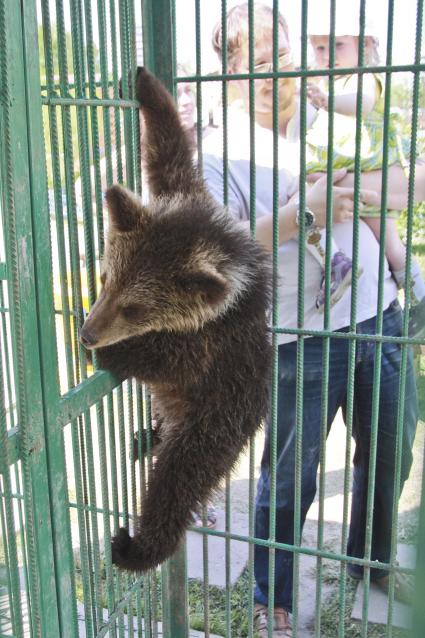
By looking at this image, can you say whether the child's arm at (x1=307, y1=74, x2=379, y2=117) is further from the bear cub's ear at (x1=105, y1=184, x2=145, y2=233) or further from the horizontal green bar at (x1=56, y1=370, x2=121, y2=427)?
the horizontal green bar at (x1=56, y1=370, x2=121, y2=427)

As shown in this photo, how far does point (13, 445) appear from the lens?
1506 mm

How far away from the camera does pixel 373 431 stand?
2.35m

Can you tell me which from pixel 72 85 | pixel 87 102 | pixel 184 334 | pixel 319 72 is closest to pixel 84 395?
pixel 184 334

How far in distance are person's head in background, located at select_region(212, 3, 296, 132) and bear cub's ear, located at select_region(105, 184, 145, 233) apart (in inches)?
25.5

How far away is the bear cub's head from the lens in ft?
7.64

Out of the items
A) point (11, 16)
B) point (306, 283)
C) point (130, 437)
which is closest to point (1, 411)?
point (11, 16)

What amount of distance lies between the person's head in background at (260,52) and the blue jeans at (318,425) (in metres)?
1.01

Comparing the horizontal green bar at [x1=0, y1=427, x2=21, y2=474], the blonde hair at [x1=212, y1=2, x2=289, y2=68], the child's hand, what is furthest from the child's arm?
the horizontal green bar at [x1=0, y1=427, x2=21, y2=474]

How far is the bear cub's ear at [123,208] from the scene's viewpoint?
7.32ft

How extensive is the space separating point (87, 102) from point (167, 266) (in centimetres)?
65

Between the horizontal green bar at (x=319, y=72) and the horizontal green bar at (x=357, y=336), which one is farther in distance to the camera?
the horizontal green bar at (x=357, y=336)

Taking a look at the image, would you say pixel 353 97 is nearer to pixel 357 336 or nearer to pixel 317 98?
pixel 317 98

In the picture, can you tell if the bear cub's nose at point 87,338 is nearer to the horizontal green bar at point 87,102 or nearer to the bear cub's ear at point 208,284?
the bear cub's ear at point 208,284

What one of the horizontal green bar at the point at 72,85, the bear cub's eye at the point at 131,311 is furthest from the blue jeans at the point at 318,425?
the horizontal green bar at the point at 72,85
